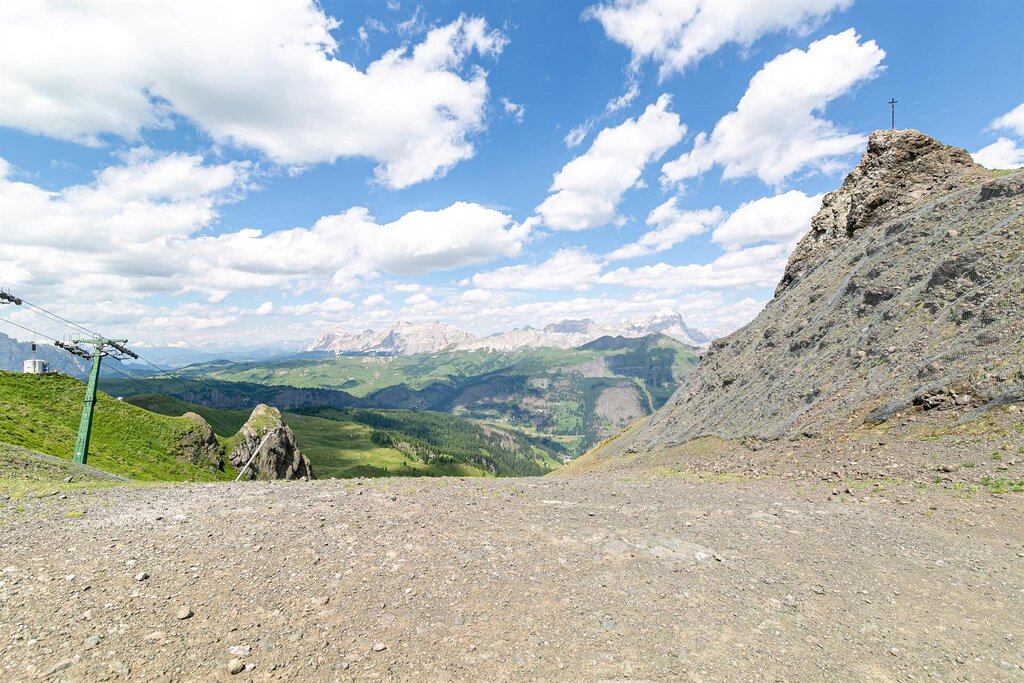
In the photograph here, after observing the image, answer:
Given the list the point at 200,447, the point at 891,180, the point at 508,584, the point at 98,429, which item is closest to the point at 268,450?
the point at 200,447

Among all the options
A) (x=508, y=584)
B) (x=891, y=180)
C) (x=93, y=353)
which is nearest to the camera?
(x=508, y=584)

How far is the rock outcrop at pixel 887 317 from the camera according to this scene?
2312 cm

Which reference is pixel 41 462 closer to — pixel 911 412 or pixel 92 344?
pixel 92 344

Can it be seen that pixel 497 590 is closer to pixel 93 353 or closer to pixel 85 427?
pixel 85 427

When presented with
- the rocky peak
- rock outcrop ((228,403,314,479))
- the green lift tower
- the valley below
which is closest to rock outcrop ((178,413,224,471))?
the green lift tower

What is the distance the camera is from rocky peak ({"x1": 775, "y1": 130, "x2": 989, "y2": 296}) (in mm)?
43344

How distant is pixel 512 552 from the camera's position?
12.2 metres

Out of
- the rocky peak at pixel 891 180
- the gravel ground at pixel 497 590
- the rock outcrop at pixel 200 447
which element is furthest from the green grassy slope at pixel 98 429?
the rocky peak at pixel 891 180

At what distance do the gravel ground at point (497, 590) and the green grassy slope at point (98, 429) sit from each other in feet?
66.4

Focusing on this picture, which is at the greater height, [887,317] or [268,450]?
[887,317]

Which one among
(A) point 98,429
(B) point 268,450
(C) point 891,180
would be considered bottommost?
(B) point 268,450

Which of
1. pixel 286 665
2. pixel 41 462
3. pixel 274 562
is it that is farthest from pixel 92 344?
pixel 286 665

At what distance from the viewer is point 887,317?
101 ft

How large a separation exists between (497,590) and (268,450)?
68.0m
